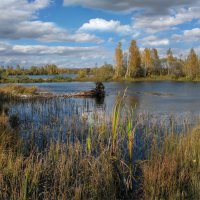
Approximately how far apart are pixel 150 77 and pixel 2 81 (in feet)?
142

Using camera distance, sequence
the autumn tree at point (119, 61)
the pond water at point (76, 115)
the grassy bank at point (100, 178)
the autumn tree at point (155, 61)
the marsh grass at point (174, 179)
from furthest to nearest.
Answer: the autumn tree at point (155, 61), the autumn tree at point (119, 61), the pond water at point (76, 115), the marsh grass at point (174, 179), the grassy bank at point (100, 178)

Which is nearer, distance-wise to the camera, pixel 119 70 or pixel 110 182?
pixel 110 182

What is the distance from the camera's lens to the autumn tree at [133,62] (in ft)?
300

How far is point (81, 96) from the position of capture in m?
37.2

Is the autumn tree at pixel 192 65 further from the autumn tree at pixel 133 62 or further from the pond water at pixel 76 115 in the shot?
the pond water at pixel 76 115

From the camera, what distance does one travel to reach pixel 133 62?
9081cm

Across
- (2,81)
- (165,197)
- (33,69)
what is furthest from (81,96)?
(33,69)

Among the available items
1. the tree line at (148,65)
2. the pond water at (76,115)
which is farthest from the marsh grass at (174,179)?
the tree line at (148,65)

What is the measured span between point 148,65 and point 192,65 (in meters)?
15.1

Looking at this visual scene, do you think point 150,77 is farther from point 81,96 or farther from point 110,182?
point 110,182

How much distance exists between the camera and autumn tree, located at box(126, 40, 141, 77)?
9150cm

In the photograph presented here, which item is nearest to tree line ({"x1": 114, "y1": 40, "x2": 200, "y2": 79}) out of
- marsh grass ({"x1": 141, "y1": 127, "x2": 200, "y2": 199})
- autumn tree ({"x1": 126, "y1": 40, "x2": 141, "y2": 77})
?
autumn tree ({"x1": 126, "y1": 40, "x2": 141, "y2": 77})

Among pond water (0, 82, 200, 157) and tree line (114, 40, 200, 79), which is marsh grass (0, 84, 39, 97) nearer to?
pond water (0, 82, 200, 157)

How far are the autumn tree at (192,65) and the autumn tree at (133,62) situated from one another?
563 inches
